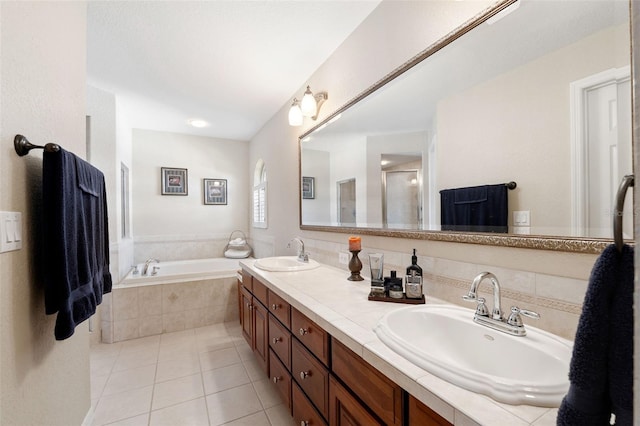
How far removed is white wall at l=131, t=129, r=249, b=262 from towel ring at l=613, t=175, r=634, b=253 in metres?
4.42

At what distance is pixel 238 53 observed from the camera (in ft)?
6.87

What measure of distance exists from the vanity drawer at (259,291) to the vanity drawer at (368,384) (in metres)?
0.89

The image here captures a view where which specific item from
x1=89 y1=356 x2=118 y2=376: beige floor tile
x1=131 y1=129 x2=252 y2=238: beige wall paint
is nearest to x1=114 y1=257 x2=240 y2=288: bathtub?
x1=131 y1=129 x2=252 y2=238: beige wall paint

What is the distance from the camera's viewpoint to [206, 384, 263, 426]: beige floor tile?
1.67 metres

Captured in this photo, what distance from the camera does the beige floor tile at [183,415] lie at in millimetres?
1616

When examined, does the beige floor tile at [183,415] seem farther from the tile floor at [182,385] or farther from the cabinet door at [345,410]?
the cabinet door at [345,410]

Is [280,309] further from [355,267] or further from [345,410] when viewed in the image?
[345,410]

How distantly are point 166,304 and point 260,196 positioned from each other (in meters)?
1.82

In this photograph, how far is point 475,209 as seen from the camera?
44.2 inches

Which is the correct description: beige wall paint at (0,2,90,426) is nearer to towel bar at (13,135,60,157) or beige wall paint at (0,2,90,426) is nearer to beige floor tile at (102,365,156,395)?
towel bar at (13,135,60,157)

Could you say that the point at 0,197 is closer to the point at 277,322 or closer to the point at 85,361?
the point at 85,361

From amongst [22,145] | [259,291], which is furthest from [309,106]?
[22,145]

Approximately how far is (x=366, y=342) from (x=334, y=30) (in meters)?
1.95

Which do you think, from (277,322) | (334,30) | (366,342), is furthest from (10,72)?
(334,30)
